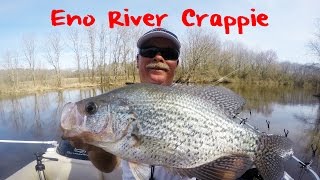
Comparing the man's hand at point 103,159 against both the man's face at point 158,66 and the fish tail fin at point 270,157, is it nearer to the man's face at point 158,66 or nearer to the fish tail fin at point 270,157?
the man's face at point 158,66

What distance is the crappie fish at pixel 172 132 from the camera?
2.20 m

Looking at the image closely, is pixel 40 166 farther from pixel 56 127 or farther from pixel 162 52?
pixel 56 127

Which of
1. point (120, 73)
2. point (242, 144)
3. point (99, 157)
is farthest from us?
point (120, 73)

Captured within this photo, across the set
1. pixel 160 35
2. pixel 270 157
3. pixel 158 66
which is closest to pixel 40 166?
pixel 158 66

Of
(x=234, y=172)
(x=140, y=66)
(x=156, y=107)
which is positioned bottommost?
(x=234, y=172)

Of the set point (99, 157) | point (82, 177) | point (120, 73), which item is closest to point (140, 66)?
point (99, 157)

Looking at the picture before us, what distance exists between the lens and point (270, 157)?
247cm

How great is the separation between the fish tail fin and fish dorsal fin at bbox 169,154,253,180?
0.33 feet

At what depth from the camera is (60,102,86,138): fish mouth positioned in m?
2.21

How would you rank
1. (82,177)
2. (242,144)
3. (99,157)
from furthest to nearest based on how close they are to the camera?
(82,177)
(99,157)
(242,144)

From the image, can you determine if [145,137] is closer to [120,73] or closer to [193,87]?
[193,87]

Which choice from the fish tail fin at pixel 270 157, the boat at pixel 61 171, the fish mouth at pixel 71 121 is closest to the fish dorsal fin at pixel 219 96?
the fish tail fin at pixel 270 157

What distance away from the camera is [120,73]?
6097 centimetres

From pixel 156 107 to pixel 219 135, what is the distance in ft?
1.65
